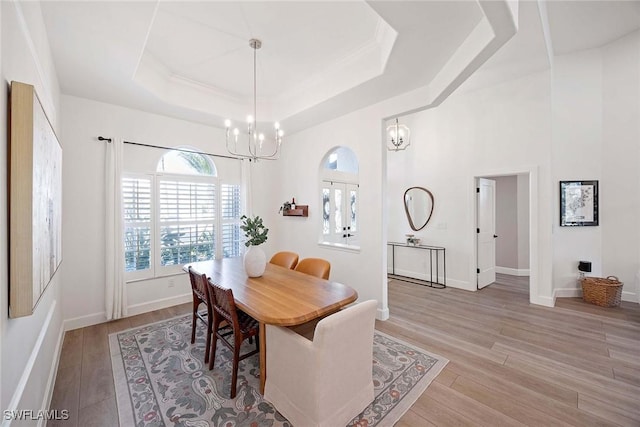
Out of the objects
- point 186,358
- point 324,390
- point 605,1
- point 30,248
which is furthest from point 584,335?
point 30,248

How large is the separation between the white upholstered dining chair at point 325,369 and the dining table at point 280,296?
0.38 ft

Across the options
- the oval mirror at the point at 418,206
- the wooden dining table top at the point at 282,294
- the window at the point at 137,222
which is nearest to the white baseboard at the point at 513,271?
the oval mirror at the point at 418,206

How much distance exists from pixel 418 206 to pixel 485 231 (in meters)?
1.26

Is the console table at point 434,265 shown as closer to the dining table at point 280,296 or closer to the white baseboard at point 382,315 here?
the white baseboard at point 382,315

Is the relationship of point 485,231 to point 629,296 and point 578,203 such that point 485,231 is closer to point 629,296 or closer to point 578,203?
point 578,203

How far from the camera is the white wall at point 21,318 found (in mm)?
1118

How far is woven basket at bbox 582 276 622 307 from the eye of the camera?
3.76 metres

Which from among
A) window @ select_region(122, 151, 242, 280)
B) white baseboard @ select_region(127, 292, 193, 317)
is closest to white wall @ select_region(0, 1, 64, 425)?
white baseboard @ select_region(127, 292, 193, 317)

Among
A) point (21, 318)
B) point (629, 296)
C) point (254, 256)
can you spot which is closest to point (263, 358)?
point (254, 256)

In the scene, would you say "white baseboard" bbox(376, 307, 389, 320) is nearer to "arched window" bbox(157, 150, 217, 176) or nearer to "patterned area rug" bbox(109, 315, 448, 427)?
"patterned area rug" bbox(109, 315, 448, 427)

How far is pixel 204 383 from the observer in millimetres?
2225

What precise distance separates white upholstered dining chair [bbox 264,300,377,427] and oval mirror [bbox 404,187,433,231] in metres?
3.84

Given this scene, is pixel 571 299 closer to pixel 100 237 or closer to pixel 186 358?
pixel 186 358

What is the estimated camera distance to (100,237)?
3.46 metres
